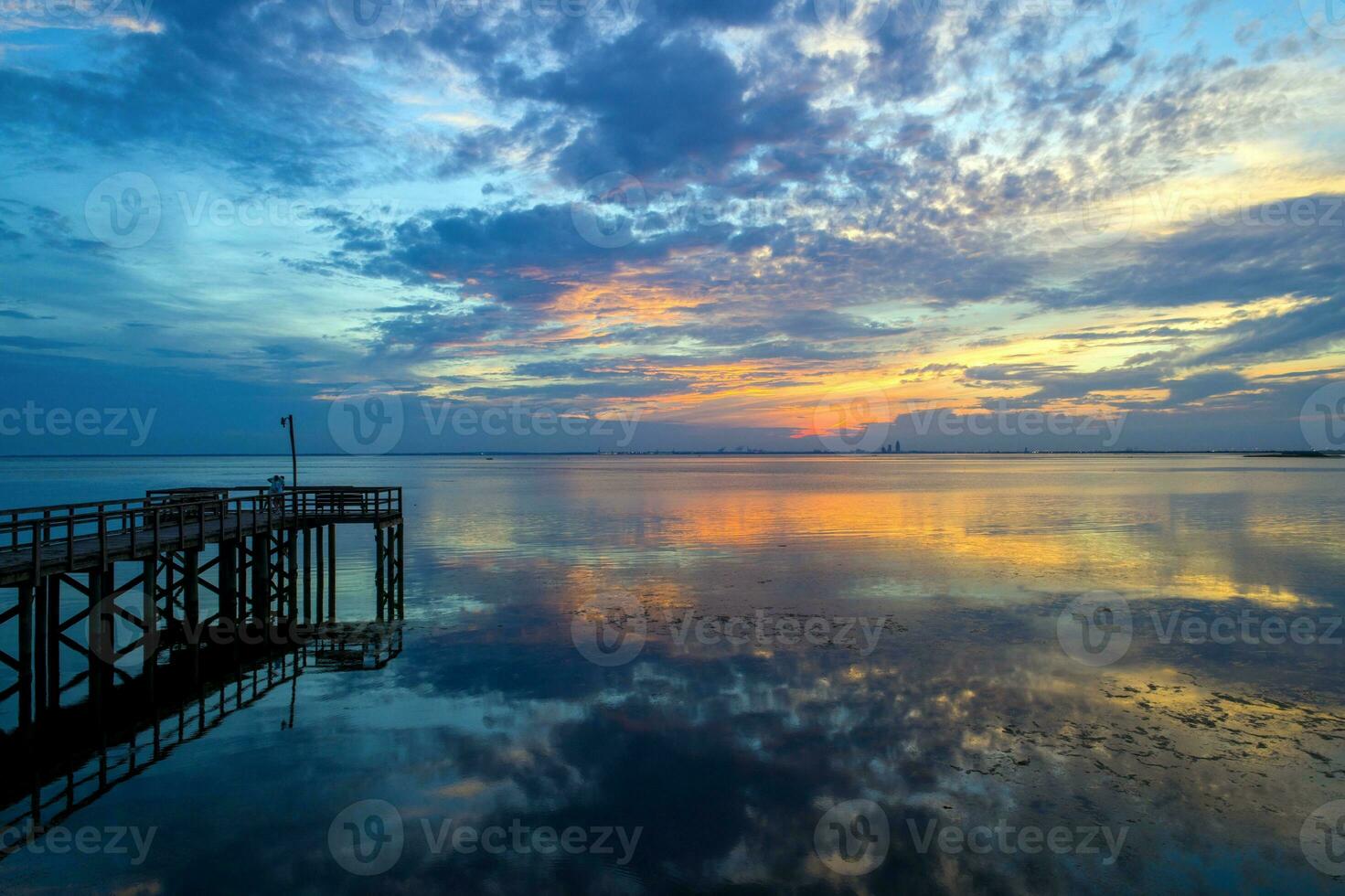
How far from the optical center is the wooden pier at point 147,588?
55.7 feet

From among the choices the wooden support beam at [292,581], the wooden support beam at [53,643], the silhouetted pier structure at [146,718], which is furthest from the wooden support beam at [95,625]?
the wooden support beam at [292,581]

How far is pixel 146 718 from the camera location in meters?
17.8

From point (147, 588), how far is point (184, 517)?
13.0 feet

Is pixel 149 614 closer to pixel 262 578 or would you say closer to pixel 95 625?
pixel 95 625

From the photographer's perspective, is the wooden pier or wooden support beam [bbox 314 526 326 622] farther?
wooden support beam [bbox 314 526 326 622]

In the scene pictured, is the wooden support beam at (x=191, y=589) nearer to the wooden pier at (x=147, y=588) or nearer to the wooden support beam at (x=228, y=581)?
the wooden pier at (x=147, y=588)

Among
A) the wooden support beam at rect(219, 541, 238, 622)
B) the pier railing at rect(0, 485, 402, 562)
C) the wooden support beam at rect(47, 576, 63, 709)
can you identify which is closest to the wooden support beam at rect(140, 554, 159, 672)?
the pier railing at rect(0, 485, 402, 562)

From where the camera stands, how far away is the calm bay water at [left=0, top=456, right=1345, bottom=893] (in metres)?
11.3

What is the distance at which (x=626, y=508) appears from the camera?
7294cm

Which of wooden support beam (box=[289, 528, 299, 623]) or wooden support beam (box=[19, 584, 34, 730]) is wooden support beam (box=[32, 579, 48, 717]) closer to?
wooden support beam (box=[19, 584, 34, 730])

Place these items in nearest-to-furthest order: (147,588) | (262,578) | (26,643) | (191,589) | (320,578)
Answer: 1. (26,643)
2. (147,588)
3. (191,589)
4. (262,578)
5. (320,578)

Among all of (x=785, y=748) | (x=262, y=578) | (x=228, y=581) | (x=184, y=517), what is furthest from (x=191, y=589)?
(x=785, y=748)

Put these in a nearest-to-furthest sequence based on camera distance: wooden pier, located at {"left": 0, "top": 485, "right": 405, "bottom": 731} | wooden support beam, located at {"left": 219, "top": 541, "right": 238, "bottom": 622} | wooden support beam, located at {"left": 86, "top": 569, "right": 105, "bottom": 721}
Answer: wooden pier, located at {"left": 0, "top": 485, "right": 405, "bottom": 731} < wooden support beam, located at {"left": 86, "top": 569, "right": 105, "bottom": 721} < wooden support beam, located at {"left": 219, "top": 541, "right": 238, "bottom": 622}

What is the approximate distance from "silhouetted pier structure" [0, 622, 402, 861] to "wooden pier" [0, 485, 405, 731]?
2.07 ft
